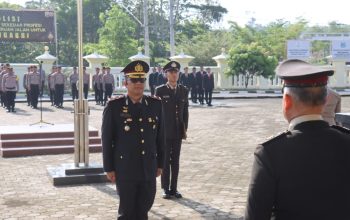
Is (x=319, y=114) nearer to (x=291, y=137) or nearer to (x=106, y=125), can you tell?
(x=291, y=137)

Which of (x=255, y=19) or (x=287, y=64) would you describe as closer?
(x=287, y=64)

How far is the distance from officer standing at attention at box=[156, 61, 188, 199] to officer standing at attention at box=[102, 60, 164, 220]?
205 cm

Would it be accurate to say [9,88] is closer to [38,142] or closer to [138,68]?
[38,142]

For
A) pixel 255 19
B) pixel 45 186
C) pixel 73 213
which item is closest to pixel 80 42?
pixel 45 186

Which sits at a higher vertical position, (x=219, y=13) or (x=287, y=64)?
(x=219, y=13)

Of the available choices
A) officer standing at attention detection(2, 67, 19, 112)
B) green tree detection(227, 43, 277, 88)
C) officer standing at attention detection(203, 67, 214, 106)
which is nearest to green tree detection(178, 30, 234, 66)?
green tree detection(227, 43, 277, 88)

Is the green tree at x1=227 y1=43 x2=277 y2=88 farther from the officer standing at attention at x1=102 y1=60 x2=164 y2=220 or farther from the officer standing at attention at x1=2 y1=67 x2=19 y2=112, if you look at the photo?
the officer standing at attention at x1=102 y1=60 x2=164 y2=220

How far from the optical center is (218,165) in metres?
9.20

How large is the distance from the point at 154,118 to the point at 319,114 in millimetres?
2718

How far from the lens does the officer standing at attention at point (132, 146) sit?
4594 mm

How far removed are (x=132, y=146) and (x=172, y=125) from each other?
2.34m

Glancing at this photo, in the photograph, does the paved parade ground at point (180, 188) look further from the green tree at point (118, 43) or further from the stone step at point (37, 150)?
the green tree at point (118, 43)

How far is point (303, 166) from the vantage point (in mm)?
2191

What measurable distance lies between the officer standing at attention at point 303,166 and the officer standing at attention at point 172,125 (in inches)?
185
